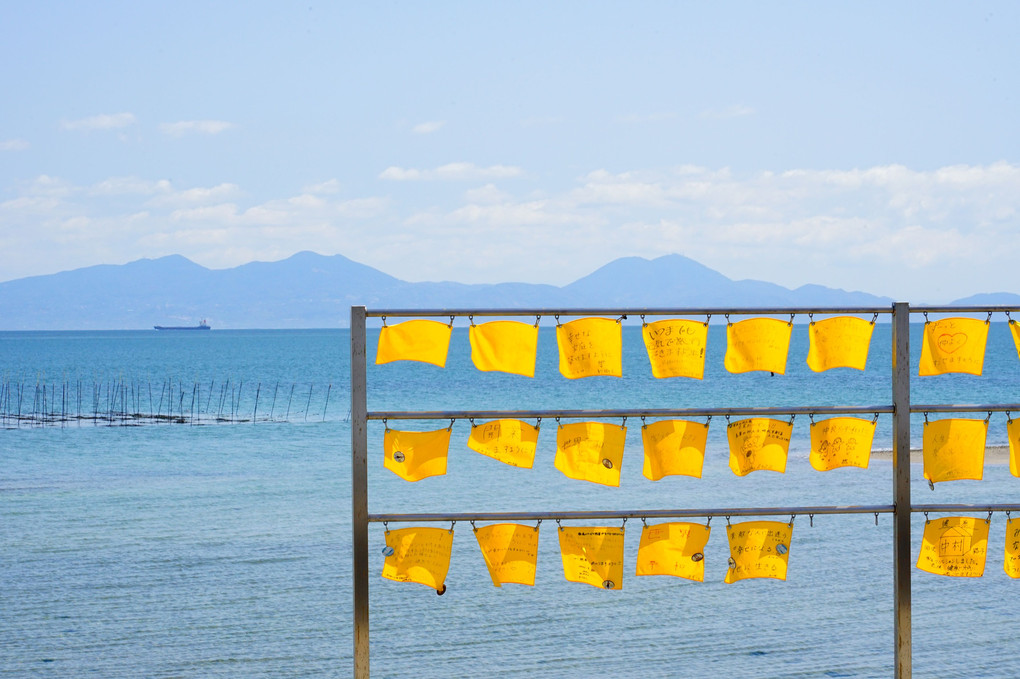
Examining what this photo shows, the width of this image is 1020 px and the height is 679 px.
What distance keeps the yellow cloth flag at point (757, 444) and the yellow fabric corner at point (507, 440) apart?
2.95 feet

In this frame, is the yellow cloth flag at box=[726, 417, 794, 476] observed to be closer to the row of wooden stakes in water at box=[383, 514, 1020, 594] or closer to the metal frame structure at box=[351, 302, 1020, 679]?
the metal frame structure at box=[351, 302, 1020, 679]

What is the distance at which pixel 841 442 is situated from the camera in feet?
14.8

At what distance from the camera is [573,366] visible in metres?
4.39

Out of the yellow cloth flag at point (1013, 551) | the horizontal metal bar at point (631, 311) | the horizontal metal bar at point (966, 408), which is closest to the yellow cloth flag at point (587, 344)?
the horizontal metal bar at point (631, 311)

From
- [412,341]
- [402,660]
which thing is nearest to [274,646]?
[402,660]

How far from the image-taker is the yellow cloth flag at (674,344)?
439cm

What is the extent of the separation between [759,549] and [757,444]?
0.51 meters

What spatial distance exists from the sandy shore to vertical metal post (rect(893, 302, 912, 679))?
17.6 metres

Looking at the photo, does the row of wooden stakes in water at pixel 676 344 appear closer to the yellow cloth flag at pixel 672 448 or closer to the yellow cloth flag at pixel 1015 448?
the yellow cloth flag at pixel 672 448

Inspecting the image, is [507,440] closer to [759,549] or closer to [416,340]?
[416,340]

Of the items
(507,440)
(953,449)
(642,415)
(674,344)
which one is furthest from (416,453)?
(953,449)

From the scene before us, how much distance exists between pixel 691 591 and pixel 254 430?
29.8 meters

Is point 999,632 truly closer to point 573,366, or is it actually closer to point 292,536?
point 573,366

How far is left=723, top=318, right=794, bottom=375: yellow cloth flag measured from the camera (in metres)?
4.46
